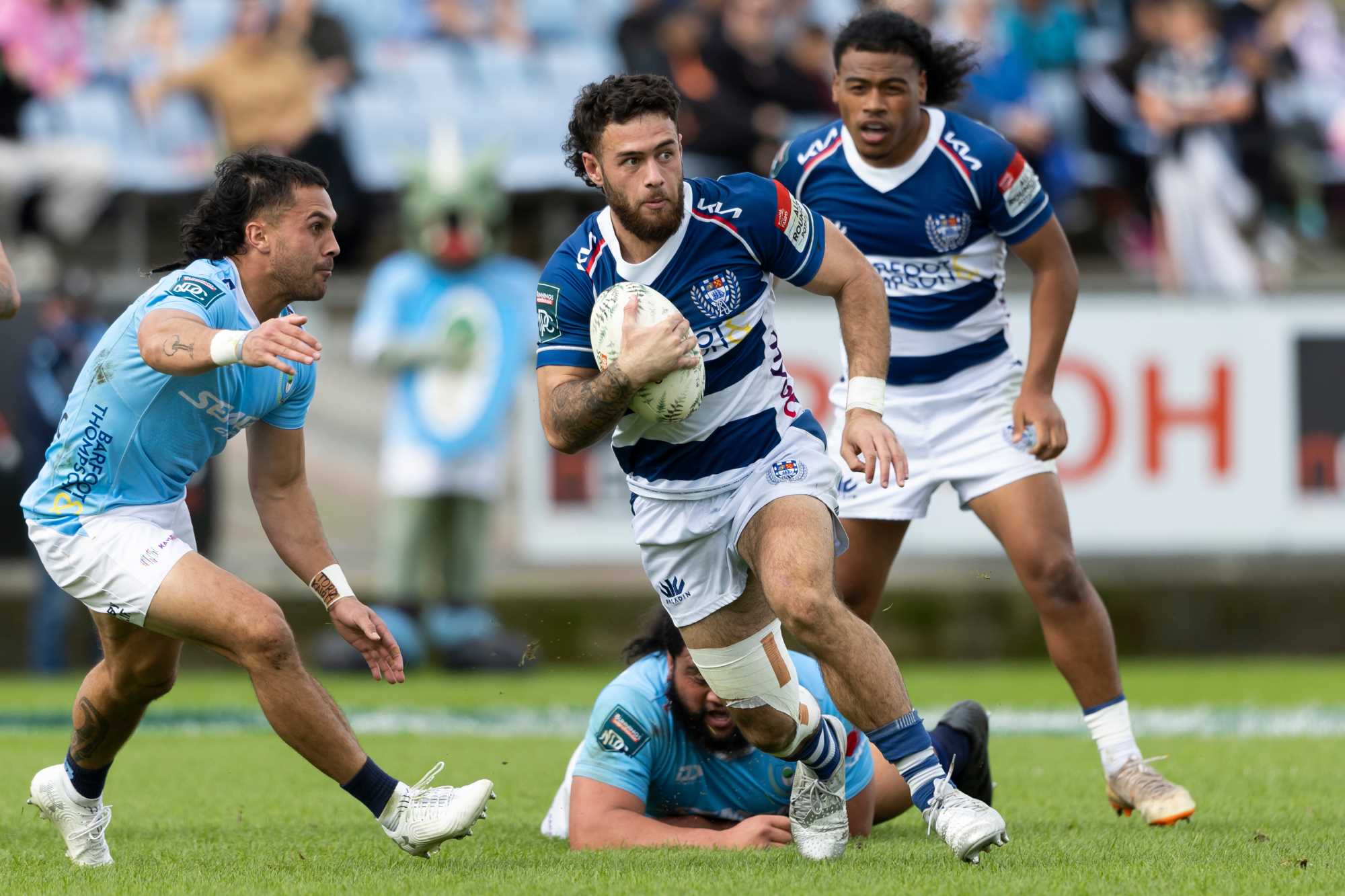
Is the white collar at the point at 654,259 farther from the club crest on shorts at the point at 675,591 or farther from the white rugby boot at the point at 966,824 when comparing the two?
the white rugby boot at the point at 966,824

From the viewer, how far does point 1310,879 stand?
4895 mm

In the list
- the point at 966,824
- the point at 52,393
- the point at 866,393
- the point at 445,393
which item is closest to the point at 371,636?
the point at 866,393

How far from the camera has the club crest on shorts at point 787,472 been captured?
5523 millimetres

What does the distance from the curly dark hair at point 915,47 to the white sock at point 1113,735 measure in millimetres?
2402

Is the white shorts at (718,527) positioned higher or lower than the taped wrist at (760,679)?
higher

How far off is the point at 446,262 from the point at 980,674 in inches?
190

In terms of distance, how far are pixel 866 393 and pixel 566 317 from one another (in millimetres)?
931

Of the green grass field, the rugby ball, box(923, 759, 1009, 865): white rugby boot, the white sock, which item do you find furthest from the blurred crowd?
box(923, 759, 1009, 865): white rugby boot

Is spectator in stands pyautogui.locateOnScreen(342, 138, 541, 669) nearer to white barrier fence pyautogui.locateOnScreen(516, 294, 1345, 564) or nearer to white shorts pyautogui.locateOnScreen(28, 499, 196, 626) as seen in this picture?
white barrier fence pyautogui.locateOnScreen(516, 294, 1345, 564)

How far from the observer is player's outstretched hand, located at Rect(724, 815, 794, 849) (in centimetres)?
574

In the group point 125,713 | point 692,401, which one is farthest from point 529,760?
point 692,401

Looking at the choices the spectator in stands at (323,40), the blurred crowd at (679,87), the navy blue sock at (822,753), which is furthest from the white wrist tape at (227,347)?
the spectator in stands at (323,40)

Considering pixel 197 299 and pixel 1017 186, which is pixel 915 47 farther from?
pixel 197 299

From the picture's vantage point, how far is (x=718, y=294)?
5.55 m
